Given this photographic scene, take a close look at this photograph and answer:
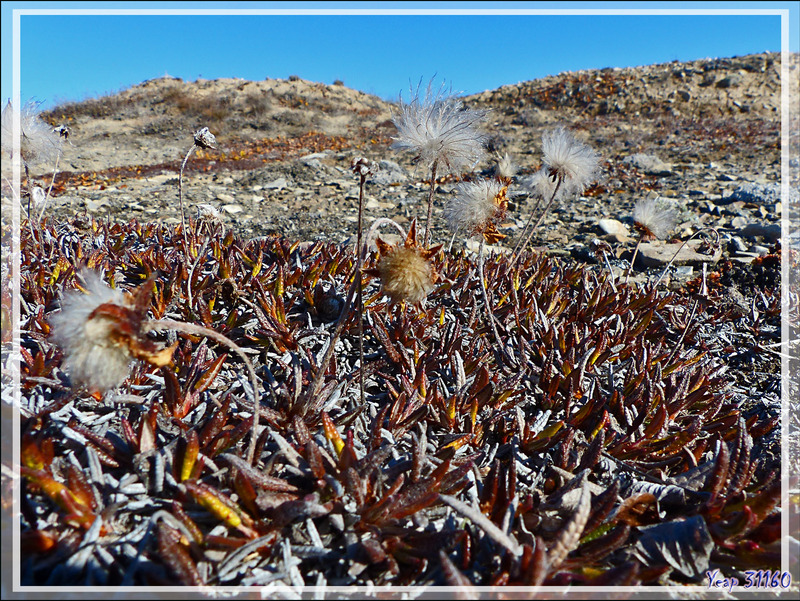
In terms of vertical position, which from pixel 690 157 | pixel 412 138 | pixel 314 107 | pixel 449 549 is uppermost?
pixel 314 107

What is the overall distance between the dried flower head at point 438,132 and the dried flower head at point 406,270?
135 centimetres

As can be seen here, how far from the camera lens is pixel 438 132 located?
11.1 ft

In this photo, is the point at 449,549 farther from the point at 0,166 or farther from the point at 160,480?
the point at 0,166

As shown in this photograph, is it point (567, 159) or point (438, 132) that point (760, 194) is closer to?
point (567, 159)

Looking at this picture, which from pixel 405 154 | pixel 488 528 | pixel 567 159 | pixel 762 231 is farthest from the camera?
pixel 405 154

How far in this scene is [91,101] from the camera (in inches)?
1154

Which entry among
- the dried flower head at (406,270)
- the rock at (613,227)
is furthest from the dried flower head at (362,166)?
the rock at (613,227)

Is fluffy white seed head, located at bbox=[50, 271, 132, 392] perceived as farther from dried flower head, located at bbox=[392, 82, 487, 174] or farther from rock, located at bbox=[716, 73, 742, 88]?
rock, located at bbox=[716, 73, 742, 88]

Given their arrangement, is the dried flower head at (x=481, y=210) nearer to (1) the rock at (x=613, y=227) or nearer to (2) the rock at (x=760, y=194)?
(1) the rock at (x=613, y=227)

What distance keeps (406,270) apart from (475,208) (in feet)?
4.82

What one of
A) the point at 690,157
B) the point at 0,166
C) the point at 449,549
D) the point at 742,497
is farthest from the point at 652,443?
the point at 690,157

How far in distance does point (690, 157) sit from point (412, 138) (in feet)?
48.3

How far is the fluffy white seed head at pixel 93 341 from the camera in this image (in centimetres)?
155

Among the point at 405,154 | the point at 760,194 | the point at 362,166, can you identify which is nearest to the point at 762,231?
the point at 760,194
